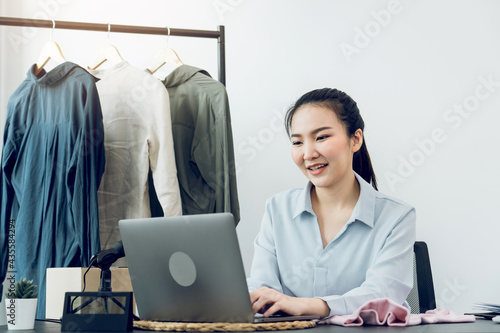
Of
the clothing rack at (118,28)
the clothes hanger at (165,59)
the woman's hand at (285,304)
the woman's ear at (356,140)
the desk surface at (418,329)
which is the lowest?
the desk surface at (418,329)

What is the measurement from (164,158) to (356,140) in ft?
2.68

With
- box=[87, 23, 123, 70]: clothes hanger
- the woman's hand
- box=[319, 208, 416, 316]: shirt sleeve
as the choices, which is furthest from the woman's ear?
box=[87, 23, 123, 70]: clothes hanger

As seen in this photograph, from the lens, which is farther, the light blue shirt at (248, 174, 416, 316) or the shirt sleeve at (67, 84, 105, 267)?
the shirt sleeve at (67, 84, 105, 267)

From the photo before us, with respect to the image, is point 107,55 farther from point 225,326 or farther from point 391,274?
point 225,326

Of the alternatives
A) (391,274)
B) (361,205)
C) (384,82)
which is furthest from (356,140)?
(384,82)

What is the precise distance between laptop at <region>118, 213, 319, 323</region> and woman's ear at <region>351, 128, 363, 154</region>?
0.71 metres

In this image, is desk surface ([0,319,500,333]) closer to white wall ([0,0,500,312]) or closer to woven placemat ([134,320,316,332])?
woven placemat ([134,320,316,332])

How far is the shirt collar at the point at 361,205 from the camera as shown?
1629 millimetres

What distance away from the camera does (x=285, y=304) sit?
1265mm

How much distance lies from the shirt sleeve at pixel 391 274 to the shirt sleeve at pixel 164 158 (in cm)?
98

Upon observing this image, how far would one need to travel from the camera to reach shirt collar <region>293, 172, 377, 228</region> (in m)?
1.63

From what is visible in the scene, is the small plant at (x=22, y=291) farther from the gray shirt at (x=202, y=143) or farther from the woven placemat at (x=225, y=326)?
the gray shirt at (x=202, y=143)

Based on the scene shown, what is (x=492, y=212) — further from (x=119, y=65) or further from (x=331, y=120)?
(x=119, y=65)

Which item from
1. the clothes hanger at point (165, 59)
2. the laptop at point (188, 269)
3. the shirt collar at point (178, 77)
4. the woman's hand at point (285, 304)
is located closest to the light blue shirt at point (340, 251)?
the woman's hand at point (285, 304)
